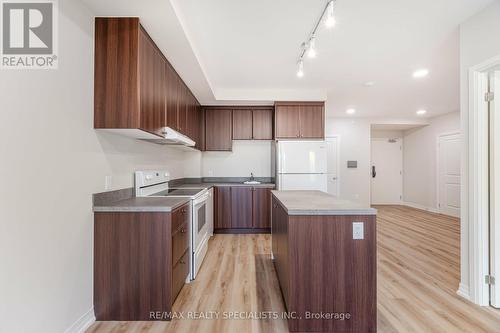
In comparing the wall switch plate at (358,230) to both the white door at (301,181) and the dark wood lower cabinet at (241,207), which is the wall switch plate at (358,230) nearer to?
the white door at (301,181)

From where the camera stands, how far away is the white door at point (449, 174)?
5.45m

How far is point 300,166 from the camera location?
12.9 ft

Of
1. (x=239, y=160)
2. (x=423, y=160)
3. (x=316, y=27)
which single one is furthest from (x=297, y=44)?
(x=423, y=160)

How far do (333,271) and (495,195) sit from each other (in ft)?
5.28

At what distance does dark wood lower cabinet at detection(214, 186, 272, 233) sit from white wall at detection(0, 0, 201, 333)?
7.49 ft

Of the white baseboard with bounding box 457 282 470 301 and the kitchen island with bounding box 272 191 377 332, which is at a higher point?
the kitchen island with bounding box 272 191 377 332

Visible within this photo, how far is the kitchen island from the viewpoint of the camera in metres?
1.63

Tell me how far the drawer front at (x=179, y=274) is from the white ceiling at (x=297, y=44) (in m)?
2.07

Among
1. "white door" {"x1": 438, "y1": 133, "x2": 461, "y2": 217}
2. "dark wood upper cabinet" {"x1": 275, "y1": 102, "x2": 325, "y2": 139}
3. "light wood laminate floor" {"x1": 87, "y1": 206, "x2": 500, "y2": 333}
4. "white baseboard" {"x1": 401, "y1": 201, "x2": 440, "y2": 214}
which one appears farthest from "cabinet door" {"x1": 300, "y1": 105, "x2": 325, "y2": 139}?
"white baseboard" {"x1": 401, "y1": 201, "x2": 440, "y2": 214}

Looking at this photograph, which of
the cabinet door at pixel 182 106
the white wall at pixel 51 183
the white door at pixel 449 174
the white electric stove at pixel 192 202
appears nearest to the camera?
the white wall at pixel 51 183

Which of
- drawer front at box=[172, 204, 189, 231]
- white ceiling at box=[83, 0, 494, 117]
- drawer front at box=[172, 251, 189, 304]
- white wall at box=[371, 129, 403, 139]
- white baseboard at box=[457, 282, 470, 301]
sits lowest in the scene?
white baseboard at box=[457, 282, 470, 301]

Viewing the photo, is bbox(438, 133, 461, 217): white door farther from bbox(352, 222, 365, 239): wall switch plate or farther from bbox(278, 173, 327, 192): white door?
bbox(352, 222, 365, 239): wall switch plate

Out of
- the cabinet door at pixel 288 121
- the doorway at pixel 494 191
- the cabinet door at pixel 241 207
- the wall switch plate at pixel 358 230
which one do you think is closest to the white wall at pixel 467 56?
the doorway at pixel 494 191

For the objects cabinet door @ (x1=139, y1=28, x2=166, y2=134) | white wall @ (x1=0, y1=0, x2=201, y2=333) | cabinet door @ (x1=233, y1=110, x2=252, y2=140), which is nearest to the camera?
white wall @ (x1=0, y1=0, x2=201, y2=333)
